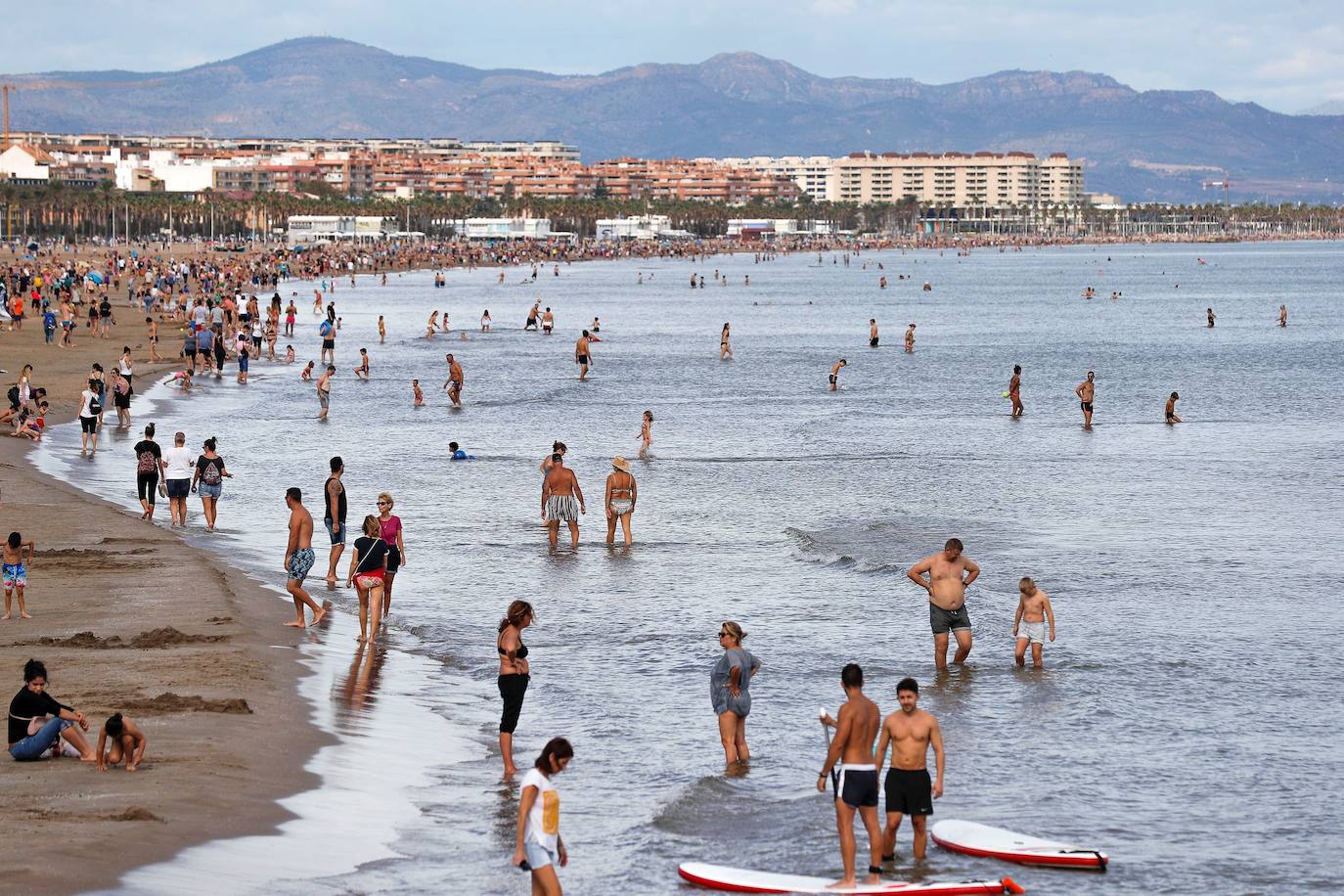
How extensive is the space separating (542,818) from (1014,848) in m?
3.96

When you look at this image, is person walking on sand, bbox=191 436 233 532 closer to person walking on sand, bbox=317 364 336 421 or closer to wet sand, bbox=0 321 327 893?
wet sand, bbox=0 321 327 893

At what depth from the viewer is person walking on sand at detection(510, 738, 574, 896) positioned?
953cm

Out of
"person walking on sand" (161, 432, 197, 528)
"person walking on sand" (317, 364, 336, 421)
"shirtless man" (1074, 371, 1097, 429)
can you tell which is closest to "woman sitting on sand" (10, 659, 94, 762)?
"person walking on sand" (161, 432, 197, 528)

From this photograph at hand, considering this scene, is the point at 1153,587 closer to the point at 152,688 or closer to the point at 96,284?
the point at 152,688

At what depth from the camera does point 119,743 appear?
12.7 meters

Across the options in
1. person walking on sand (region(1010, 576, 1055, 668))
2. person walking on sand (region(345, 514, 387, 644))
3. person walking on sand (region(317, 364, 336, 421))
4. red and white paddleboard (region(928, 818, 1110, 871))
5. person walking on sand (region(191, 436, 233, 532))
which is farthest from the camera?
person walking on sand (region(317, 364, 336, 421))

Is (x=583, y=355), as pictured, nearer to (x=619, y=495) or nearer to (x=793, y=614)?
(x=619, y=495)

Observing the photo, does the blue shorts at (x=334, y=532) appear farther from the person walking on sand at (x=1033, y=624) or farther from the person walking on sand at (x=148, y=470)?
the person walking on sand at (x=1033, y=624)

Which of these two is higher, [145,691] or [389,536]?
[389,536]

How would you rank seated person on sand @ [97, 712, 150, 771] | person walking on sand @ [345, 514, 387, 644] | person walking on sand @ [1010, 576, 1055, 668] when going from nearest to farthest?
1. seated person on sand @ [97, 712, 150, 771]
2. person walking on sand @ [1010, 576, 1055, 668]
3. person walking on sand @ [345, 514, 387, 644]

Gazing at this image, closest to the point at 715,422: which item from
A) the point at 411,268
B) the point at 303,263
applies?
the point at 303,263

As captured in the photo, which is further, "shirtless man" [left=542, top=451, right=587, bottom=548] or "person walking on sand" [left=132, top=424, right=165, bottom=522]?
"person walking on sand" [left=132, top=424, right=165, bottom=522]

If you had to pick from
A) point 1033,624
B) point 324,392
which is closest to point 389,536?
point 1033,624

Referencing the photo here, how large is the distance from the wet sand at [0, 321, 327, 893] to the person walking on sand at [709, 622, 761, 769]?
321cm
